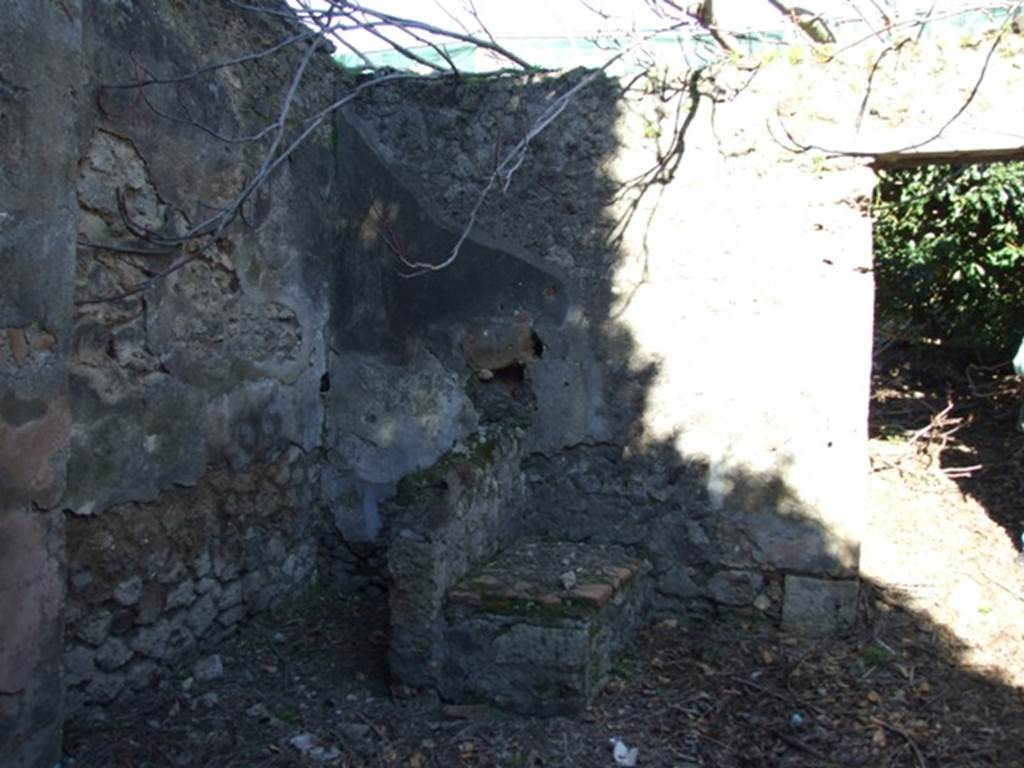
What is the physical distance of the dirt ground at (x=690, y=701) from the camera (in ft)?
9.83

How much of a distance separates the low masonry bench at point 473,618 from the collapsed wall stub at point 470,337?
0.73 meters

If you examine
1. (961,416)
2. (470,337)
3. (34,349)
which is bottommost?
(961,416)

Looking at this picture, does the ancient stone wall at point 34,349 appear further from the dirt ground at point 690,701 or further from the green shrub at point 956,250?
the green shrub at point 956,250

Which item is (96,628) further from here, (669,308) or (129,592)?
(669,308)

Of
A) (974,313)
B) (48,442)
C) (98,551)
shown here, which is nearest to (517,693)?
(98,551)

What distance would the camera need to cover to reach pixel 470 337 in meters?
4.19

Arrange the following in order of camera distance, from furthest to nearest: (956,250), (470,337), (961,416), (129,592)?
(961,416) → (956,250) → (470,337) → (129,592)

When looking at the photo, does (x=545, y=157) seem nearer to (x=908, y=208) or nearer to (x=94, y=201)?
(x=94, y=201)

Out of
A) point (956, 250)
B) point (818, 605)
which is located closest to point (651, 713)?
point (818, 605)

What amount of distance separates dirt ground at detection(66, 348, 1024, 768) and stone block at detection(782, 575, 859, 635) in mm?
63

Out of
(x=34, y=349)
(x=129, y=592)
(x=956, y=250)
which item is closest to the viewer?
(x=34, y=349)

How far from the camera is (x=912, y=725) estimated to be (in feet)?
10.2

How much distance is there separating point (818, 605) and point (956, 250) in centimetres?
349

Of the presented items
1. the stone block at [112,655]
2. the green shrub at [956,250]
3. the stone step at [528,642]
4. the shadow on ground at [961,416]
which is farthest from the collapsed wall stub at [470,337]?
the green shrub at [956,250]
